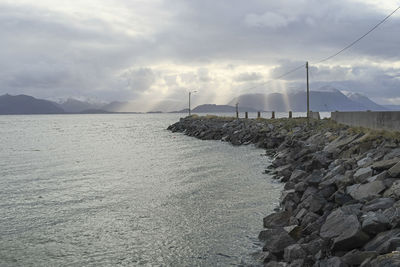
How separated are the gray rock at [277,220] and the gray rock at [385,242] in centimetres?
393

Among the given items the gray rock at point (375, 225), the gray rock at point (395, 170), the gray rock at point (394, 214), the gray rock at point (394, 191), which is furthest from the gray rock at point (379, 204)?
the gray rock at point (395, 170)

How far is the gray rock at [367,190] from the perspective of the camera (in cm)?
999

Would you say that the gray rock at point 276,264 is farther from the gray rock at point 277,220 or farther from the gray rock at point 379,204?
the gray rock at point 277,220

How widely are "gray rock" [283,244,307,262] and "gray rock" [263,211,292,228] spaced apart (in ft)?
9.48

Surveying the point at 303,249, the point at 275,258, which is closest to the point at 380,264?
the point at 303,249

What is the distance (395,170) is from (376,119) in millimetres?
11809

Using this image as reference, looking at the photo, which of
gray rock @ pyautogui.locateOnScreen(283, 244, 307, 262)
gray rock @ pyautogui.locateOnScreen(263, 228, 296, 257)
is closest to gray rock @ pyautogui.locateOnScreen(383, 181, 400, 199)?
gray rock @ pyautogui.locateOnScreen(263, 228, 296, 257)

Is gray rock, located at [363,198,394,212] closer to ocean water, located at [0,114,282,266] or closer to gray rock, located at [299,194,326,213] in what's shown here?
gray rock, located at [299,194,326,213]

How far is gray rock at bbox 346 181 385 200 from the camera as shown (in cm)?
999

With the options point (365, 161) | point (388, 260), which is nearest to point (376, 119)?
point (365, 161)

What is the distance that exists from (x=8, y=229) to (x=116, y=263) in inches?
195

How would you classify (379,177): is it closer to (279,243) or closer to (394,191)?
(394,191)

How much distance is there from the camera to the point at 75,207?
14227 millimetres

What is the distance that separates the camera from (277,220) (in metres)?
11.1
